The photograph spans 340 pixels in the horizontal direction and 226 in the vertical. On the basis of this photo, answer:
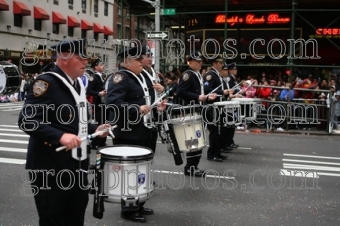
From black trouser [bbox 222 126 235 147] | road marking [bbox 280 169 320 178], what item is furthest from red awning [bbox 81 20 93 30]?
road marking [bbox 280 169 320 178]

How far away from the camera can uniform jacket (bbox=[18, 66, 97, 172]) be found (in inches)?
140

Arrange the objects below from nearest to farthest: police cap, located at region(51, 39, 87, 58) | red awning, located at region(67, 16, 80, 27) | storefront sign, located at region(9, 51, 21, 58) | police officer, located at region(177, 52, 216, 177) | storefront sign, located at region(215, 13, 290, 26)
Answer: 1. police cap, located at region(51, 39, 87, 58)
2. police officer, located at region(177, 52, 216, 177)
3. storefront sign, located at region(215, 13, 290, 26)
4. storefront sign, located at region(9, 51, 21, 58)
5. red awning, located at region(67, 16, 80, 27)

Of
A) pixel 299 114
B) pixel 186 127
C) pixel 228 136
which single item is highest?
pixel 186 127

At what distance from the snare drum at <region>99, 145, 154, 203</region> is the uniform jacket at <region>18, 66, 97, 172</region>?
2.38ft

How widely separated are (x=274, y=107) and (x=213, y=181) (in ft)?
25.4

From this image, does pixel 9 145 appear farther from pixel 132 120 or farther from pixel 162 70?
pixel 162 70

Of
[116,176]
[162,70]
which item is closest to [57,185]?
[116,176]

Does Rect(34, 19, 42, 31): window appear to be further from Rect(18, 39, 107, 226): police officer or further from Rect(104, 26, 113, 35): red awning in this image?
Rect(18, 39, 107, 226): police officer

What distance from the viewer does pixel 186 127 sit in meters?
6.68

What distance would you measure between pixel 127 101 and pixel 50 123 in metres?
1.94

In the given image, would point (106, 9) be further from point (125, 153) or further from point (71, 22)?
point (125, 153)

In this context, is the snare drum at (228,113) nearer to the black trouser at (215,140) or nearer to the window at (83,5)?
the black trouser at (215,140)

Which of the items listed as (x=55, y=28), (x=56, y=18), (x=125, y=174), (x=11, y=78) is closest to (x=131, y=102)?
(x=125, y=174)

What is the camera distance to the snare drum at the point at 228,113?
28.5ft
